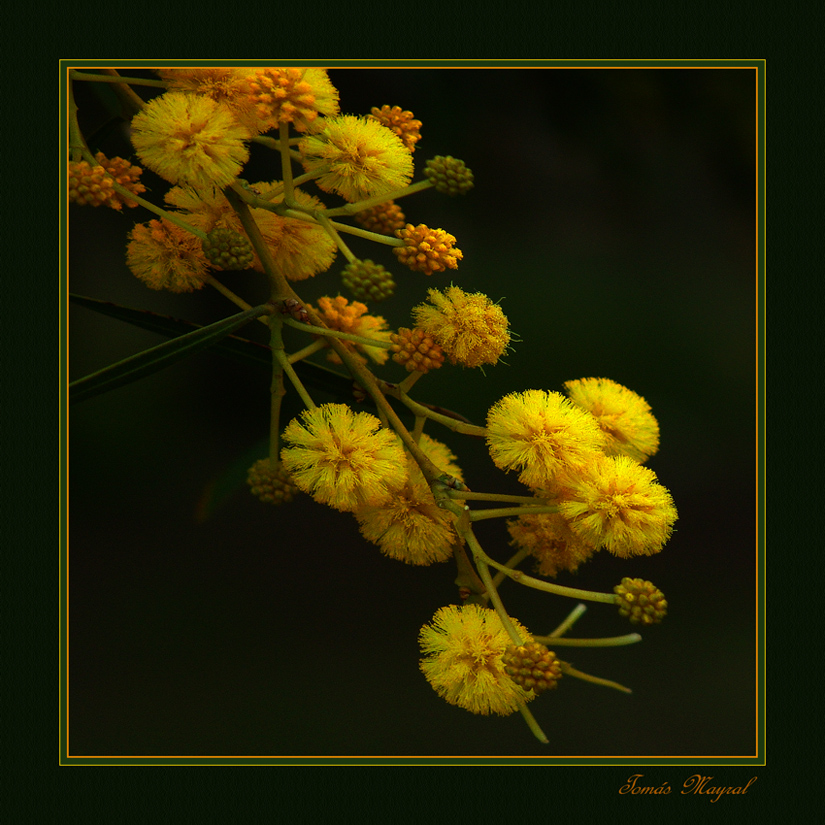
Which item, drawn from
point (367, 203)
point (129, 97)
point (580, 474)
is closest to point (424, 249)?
point (367, 203)

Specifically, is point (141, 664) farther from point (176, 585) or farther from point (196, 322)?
point (196, 322)

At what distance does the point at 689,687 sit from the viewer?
1727 mm

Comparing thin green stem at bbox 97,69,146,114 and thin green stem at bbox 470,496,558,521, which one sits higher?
thin green stem at bbox 97,69,146,114

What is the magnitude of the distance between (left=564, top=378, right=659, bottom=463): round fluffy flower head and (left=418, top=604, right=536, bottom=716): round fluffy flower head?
0.44 metres

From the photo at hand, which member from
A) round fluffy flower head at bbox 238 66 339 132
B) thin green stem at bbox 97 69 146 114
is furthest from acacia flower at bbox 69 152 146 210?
round fluffy flower head at bbox 238 66 339 132

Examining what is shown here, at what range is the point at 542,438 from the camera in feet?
4.62

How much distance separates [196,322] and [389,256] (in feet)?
1.54

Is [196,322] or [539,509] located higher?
[196,322]

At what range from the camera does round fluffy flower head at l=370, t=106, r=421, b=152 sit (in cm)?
156

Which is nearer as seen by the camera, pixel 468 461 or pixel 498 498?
pixel 498 498

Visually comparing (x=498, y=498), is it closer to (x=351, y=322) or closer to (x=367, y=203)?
(x=351, y=322)

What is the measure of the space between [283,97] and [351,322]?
475 millimetres

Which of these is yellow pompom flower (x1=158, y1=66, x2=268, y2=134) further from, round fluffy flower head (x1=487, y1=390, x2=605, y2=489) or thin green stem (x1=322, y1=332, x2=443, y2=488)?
round fluffy flower head (x1=487, y1=390, x2=605, y2=489)

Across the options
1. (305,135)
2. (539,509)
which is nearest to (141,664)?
(539,509)
